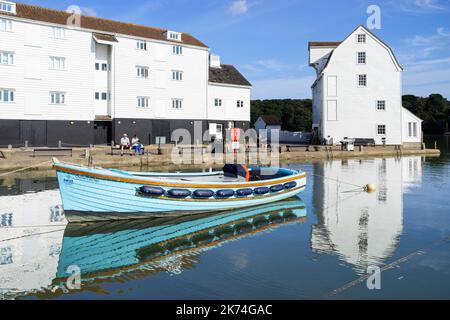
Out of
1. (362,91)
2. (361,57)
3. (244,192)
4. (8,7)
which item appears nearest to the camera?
(244,192)

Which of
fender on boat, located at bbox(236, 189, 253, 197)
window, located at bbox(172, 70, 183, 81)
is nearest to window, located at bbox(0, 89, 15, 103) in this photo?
window, located at bbox(172, 70, 183, 81)

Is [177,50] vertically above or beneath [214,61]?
beneath

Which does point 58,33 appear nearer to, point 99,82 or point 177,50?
point 99,82

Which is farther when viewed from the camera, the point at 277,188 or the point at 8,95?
the point at 8,95

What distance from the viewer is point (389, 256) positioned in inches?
443

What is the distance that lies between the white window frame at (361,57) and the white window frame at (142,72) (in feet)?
78.4

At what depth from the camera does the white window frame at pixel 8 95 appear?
3725 centimetres

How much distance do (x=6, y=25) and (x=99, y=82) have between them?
965 cm

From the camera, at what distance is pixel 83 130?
137 ft

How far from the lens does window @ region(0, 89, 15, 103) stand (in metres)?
37.2

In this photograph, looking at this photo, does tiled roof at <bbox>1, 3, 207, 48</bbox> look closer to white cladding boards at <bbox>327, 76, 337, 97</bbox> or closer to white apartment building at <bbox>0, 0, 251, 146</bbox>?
white apartment building at <bbox>0, 0, 251, 146</bbox>

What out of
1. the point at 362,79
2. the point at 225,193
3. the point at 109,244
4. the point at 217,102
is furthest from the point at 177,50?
the point at 109,244

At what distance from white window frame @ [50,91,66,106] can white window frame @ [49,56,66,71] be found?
7.25 feet

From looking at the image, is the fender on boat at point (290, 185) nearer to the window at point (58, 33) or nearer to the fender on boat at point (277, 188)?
the fender on boat at point (277, 188)
